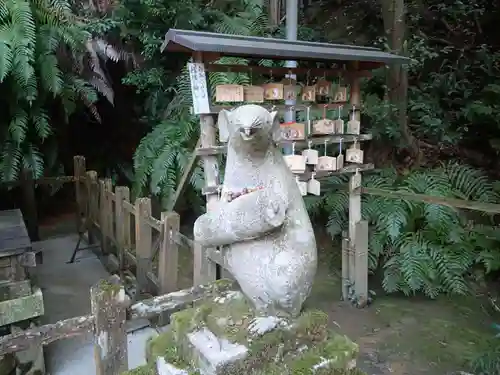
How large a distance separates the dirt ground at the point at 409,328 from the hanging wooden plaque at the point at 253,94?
195cm

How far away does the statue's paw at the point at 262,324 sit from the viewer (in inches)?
59.4

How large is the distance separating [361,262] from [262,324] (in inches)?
102

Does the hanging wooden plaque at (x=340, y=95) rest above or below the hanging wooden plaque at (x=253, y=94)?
above

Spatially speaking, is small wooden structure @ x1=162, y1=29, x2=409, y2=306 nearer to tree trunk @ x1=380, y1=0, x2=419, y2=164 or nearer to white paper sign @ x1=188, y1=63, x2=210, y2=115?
white paper sign @ x1=188, y1=63, x2=210, y2=115

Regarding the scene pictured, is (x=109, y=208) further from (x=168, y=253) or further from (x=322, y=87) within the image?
(x=322, y=87)

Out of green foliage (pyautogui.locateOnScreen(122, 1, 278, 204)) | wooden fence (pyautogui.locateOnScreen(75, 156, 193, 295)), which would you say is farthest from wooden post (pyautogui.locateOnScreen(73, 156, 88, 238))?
green foliage (pyautogui.locateOnScreen(122, 1, 278, 204))

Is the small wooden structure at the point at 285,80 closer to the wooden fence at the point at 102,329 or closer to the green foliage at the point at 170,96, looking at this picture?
the wooden fence at the point at 102,329

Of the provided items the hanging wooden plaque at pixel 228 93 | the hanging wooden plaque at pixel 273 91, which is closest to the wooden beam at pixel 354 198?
the hanging wooden plaque at pixel 273 91

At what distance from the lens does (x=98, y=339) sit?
2.24m

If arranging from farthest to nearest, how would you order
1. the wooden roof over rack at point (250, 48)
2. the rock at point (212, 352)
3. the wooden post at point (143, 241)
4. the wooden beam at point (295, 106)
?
the wooden post at point (143, 241) → the wooden beam at point (295, 106) → the wooden roof over rack at point (250, 48) → the rock at point (212, 352)

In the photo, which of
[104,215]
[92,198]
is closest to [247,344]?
[104,215]

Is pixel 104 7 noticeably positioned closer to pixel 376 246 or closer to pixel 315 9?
pixel 315 9

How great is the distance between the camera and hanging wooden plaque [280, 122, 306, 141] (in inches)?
125

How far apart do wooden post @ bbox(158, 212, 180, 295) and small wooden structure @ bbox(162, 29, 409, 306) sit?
0.29m
